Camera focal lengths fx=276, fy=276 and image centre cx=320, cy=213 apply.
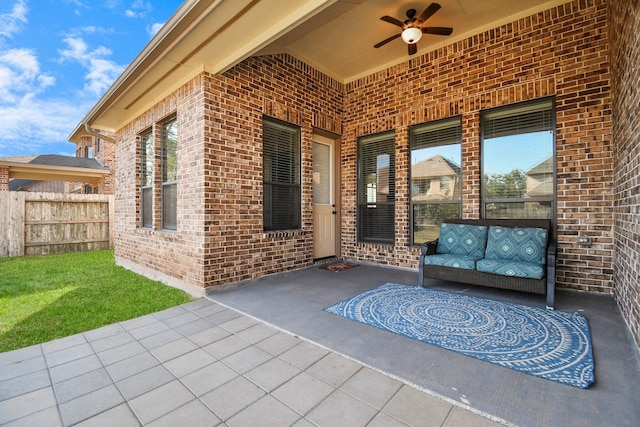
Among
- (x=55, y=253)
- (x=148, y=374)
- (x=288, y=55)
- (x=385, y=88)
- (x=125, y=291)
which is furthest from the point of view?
(x=55, y=253)

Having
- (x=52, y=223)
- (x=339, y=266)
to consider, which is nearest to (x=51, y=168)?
(x=52, y=223)

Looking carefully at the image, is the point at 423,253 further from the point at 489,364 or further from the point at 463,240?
the point at 489,364

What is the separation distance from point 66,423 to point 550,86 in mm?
5478

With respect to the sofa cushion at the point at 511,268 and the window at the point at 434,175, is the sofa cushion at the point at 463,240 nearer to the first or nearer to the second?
the sofa cushion at the point at 511,268

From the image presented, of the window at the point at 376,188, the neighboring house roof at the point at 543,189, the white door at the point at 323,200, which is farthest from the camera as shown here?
the white door at the point at 323,200

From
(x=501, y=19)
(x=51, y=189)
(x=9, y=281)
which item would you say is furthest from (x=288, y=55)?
(x=51, y=189)

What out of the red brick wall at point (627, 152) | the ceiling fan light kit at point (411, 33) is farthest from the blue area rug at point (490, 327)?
the ceiling fan light kit at point (411, 33)

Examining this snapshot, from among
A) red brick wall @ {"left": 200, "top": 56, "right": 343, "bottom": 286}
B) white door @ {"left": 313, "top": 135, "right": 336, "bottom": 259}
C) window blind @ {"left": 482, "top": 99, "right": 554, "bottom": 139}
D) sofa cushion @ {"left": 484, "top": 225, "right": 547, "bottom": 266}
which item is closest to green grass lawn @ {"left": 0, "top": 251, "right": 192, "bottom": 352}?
red brick wall @ {"left": 200, "top": 56, "right": 343, "bottom": 286}

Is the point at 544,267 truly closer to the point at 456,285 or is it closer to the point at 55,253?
the point at 456,285

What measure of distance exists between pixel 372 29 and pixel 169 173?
3.83 meters

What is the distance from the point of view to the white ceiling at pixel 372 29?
3518 mm

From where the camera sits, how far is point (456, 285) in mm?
3771

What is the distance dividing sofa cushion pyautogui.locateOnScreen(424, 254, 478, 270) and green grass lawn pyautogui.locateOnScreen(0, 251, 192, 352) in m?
3.12

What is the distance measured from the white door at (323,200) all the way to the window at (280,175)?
58 cm
